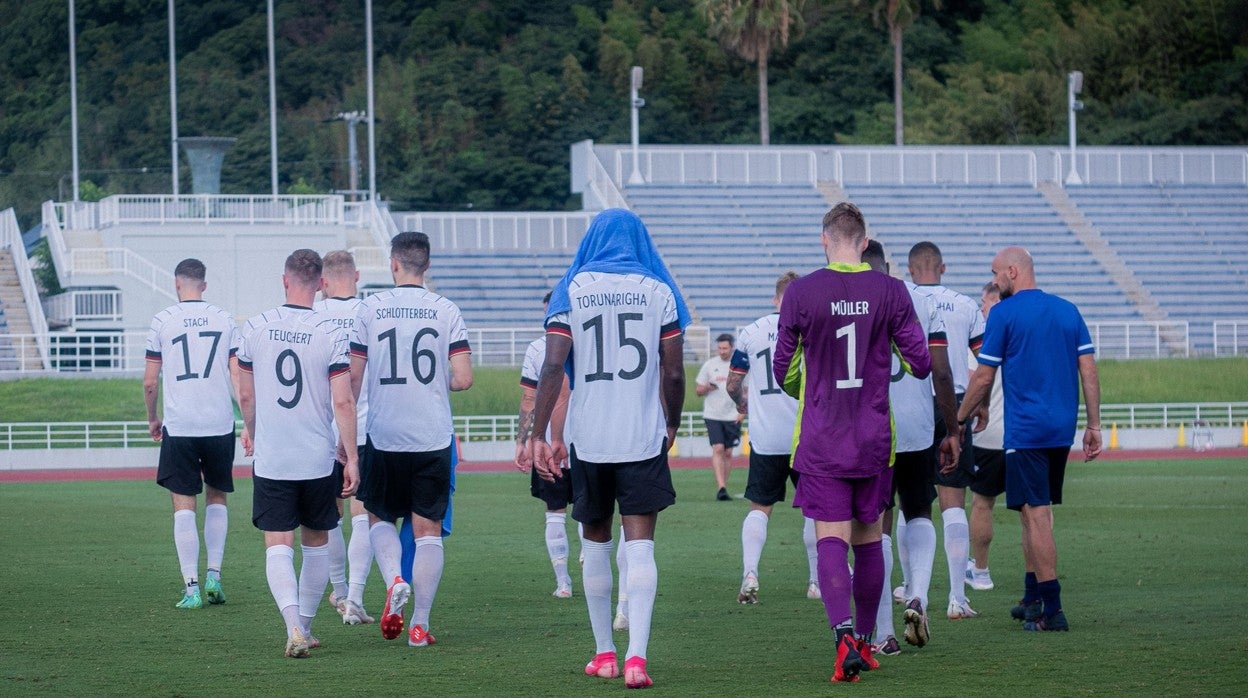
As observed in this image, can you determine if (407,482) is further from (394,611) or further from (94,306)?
(94,306)

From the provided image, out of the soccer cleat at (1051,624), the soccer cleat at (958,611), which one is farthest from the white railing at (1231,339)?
the soccer cleat at (1051,624)

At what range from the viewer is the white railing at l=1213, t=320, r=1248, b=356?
39.8m

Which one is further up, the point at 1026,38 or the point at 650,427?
the point at 1026,38

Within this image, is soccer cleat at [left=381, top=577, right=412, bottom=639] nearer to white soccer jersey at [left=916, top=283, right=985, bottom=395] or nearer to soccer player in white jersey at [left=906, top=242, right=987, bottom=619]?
soccer player in white jersey at [left=906, top=242, right=987, bottom=619]

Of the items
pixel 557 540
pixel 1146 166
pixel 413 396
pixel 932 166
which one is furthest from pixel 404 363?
pixel 1146 166

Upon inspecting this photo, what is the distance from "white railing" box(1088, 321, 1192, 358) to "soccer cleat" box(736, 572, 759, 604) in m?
29.3

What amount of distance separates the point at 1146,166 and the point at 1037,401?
4332 centimetres

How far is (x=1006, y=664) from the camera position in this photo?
8102 mm

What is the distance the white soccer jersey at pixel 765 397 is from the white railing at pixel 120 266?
29204mm

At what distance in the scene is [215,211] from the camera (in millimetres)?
41031

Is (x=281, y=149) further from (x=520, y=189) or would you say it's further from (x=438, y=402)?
(x=438, y=402)

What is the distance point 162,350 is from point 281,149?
57.2m

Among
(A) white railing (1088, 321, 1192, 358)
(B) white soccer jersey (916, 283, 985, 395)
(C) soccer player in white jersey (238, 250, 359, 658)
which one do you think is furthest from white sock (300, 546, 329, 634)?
(A) white railing (1088, 321, 1192, 358)

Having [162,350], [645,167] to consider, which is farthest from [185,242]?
[162,350]
